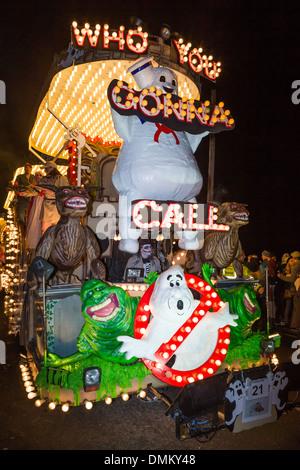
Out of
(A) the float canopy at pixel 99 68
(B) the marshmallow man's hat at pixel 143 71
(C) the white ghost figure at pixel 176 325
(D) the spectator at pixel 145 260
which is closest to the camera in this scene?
(C) the white ghost figure at pixel 176 325

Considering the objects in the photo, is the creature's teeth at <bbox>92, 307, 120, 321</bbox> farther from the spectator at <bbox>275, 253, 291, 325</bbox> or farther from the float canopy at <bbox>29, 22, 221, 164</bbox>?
the spectator at <bbox>275, 253, 291, 325</bbox>

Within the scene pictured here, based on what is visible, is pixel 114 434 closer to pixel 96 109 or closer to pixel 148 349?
pixel 148 349

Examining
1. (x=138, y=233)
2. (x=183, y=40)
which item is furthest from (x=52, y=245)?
(x=183, y=40)

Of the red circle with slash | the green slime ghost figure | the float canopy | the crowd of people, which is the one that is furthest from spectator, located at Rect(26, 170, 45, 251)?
the crowd of people

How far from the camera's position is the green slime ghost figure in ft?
8.97

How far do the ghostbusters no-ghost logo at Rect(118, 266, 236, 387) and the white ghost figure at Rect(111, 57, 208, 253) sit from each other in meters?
1.39

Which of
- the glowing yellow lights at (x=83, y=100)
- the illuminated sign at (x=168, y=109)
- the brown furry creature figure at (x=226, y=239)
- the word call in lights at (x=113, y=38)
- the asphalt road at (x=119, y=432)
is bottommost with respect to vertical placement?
the asphalt road at (x=119, y=432)

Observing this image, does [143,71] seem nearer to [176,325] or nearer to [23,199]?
[176,325]

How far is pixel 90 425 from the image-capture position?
3.16 m

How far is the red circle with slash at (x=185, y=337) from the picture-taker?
2.81 m

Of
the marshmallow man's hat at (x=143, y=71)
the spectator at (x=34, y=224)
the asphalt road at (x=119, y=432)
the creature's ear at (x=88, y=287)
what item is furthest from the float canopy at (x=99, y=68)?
the asphalt road at (x=119, y=432)

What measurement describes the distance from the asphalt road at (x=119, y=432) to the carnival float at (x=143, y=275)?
0.57 feet

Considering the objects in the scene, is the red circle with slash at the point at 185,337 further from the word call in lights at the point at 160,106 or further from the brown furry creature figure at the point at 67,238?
the word call in lights at the point at 160,106
